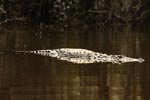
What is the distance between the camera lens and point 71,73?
10297 mm

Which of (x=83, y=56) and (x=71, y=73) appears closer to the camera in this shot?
(x=71, y=73)

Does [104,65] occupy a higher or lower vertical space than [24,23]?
lower

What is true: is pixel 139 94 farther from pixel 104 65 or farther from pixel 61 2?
pixel 61 2

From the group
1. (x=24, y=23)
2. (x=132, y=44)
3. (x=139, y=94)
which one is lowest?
(x=139, y=94)

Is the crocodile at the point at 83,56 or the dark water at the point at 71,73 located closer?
the dark water at the point at 71,73

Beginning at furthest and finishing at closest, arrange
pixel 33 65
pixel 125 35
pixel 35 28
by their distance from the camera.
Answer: pixel 35 28, pixel 125 35, pixel 33 65

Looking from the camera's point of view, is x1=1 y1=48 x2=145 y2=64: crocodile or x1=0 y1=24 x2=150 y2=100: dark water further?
x1=1 y1=48 x2=145 y2=64: crocodile

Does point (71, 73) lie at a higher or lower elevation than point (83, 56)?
lower

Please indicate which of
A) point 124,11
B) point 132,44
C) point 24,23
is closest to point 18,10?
point 24,23

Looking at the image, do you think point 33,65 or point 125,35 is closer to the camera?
point 33,65

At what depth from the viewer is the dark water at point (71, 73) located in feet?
28.6

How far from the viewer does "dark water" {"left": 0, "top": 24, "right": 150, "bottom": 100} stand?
8.73 m

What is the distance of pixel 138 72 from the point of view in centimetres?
1058

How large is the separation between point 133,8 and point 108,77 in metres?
11.9
